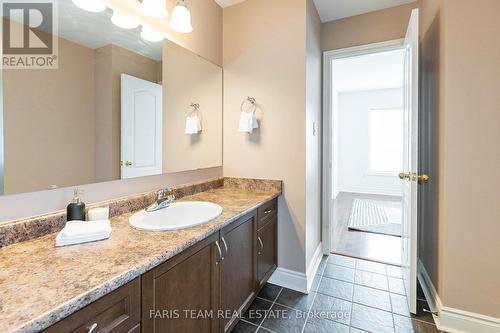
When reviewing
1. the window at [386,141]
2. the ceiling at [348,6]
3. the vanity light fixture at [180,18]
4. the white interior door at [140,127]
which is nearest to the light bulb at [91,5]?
the white interior door at [140,127]

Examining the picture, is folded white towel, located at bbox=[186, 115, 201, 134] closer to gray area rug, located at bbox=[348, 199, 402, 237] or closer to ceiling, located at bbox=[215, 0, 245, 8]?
ceiling, located at bbox=[215, 0, 245, 8]

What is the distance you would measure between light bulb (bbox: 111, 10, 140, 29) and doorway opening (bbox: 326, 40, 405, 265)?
3.39 meters

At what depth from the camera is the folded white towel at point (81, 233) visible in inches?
36.9

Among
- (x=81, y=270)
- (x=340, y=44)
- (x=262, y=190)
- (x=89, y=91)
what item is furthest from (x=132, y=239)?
(x=340, y=44)

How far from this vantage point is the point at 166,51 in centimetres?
173

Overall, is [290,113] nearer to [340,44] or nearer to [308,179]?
[308,179]

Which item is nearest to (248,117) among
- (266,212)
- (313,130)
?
(313,130)

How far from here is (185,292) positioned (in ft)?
3.49

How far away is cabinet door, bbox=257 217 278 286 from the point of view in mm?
1768

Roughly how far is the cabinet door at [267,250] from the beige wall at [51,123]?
1.15 meters

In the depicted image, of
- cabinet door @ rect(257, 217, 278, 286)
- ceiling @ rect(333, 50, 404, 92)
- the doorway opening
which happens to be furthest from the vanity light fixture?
the doorway opening

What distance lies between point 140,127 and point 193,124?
0.51 metres

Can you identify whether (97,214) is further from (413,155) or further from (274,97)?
(413,155)

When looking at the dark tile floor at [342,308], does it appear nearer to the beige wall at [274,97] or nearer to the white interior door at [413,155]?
the white interior door at [413,155]
